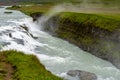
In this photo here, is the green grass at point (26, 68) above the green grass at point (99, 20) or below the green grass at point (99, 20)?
above

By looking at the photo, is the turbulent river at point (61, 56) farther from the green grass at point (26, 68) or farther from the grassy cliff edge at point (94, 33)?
the green grass at point (26, 68)

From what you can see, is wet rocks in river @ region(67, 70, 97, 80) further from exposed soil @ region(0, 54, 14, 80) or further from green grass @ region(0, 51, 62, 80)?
exposed soil @ region(0, 54, 14, 80)

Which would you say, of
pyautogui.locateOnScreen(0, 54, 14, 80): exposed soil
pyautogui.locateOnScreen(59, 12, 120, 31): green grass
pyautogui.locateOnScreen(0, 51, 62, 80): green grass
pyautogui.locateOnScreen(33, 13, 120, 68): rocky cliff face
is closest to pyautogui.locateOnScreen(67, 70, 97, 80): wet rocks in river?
pyautogui.locateOnScreen(0, 51, 62, 80): green grass

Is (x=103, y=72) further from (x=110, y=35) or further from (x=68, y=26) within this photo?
(x=68, y=26)

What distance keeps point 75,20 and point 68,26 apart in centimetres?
193

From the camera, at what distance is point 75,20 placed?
46.2 meters

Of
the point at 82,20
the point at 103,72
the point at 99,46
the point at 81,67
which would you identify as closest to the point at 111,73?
the point at 103,72

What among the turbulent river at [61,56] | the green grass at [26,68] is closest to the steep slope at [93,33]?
the turbulent river at [61,56]

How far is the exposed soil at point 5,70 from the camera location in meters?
17.5

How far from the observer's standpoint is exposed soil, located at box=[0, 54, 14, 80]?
17.5 meters

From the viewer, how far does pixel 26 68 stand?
750 inches

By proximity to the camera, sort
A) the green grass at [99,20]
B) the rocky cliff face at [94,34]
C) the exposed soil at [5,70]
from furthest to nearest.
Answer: the green grass at [99,20]
the rocky cliff face at [94,34]
the exposed soil at [5,70]

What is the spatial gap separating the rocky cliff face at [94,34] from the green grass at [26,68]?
12.1m

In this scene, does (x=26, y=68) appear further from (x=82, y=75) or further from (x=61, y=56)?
(x=61, y=56)
